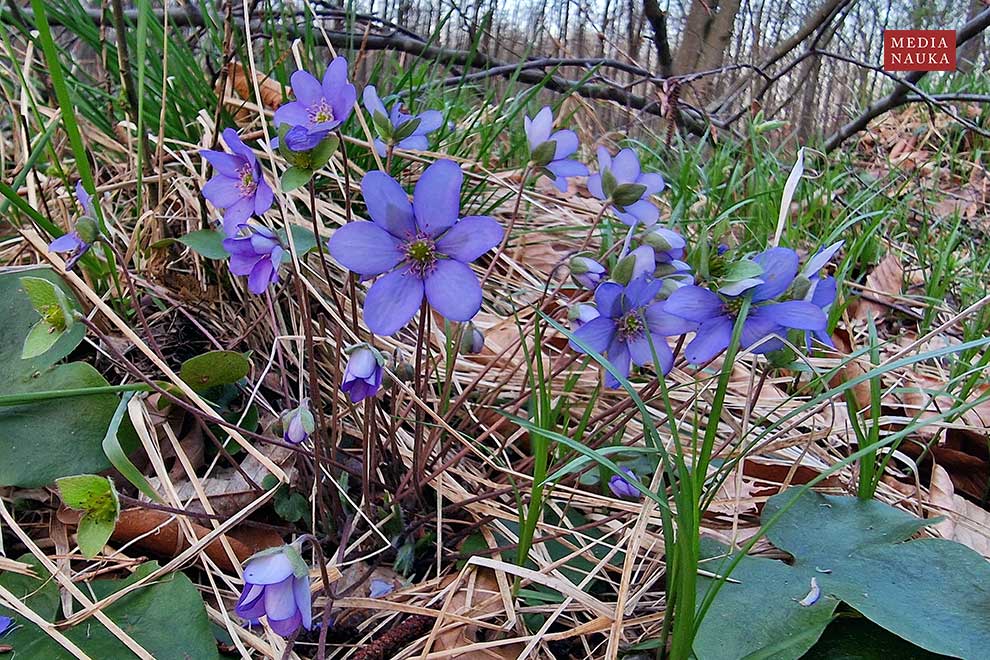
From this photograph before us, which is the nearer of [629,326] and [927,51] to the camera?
[629,326]

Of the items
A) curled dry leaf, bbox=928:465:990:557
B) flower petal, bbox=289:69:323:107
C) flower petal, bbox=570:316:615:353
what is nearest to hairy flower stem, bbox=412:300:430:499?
flower petal, bbox=570:316:615:353

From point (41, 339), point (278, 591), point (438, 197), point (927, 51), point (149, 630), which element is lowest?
point (149, 630)

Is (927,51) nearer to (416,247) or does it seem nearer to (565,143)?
(565,143)

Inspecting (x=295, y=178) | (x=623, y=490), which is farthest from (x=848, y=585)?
(x=295, y=178)

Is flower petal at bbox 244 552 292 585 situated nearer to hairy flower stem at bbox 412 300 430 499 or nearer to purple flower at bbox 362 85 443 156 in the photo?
hairy flower stem at bbox 412 300 430 499

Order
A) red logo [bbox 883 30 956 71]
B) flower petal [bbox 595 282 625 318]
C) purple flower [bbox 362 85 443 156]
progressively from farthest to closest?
red logo [bbox 883 30 956 71]
purple flower [bbox 362 85 443 156]
flower petal [bbox 595 282 625 318]
